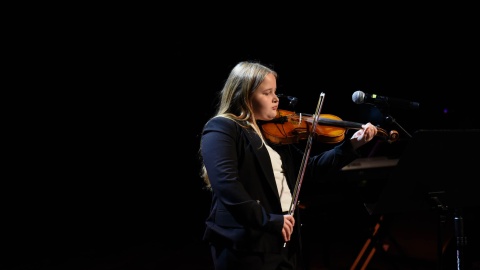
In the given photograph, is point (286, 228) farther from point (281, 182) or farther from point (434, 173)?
point (434, 173)

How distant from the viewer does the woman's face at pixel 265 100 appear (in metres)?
1.77

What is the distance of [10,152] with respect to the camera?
4.16 meters

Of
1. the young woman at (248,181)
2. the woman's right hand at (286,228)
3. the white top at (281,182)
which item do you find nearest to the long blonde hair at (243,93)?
the young woman at (248,181)

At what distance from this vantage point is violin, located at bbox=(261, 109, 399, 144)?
6.27 feet

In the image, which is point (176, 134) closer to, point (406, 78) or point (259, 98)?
point (406, 78)

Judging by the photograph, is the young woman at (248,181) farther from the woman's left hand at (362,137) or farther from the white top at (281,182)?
the woman's left hand at (362,137)

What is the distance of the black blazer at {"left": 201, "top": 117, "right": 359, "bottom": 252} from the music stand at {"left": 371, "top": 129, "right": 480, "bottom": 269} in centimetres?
43

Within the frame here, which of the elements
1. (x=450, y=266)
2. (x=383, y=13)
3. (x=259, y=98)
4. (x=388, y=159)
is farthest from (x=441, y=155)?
(x=383, y=13)

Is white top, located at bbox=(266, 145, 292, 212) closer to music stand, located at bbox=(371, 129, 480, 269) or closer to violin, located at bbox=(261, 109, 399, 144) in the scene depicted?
violin, located at bbox=(261, 109, 399, 144)

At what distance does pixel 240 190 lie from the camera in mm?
1519

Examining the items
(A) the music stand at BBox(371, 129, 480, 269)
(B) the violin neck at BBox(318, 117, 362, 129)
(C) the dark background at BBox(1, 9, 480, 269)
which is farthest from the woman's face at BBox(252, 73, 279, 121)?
(C) the dark background at BBox(1, 9, 480, 269)

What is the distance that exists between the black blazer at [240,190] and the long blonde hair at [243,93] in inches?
2.7

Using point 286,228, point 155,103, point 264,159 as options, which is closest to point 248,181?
point 264,159

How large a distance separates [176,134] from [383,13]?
2629mm
